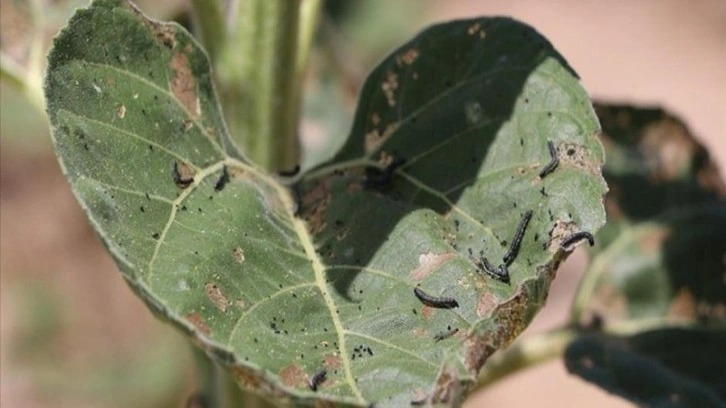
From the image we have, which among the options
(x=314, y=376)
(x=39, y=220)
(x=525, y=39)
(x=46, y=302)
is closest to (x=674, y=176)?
(x=525, y=39)

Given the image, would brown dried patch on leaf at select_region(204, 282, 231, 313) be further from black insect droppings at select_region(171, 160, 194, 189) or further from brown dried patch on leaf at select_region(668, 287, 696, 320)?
brown dried patch on leaf at select_region(668, 287, 696, 320)

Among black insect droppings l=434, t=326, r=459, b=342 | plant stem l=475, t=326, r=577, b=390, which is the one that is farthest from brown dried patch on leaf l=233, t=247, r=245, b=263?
plant stem l=475, t=326, r=577, b=390

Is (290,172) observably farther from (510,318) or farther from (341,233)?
(510,318)

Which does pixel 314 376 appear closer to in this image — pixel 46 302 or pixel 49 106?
pixel 49 106

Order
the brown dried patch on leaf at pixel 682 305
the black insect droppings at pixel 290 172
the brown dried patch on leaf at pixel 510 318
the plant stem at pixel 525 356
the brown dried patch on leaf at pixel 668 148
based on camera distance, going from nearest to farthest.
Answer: the brown dried patch on leaf at pixel 510 318
the black insect droppings at pixel 290 172
the plant stem at pixel 525 356
the brown dried patch on leaf at pixel 682 305
the brown dried patch on leaf at pixel 668 148

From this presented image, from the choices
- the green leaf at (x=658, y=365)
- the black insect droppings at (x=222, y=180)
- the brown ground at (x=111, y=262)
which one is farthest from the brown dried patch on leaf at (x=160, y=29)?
the brown ground at (x=111, y=262)


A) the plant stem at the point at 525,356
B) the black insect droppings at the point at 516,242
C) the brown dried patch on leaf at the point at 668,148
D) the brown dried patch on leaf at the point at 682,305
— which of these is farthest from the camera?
the brown dried patch on leaf at the point at 668,148

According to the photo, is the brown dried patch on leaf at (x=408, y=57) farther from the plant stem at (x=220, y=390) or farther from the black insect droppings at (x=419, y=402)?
the black insect droppings at (x=419, y=402)
